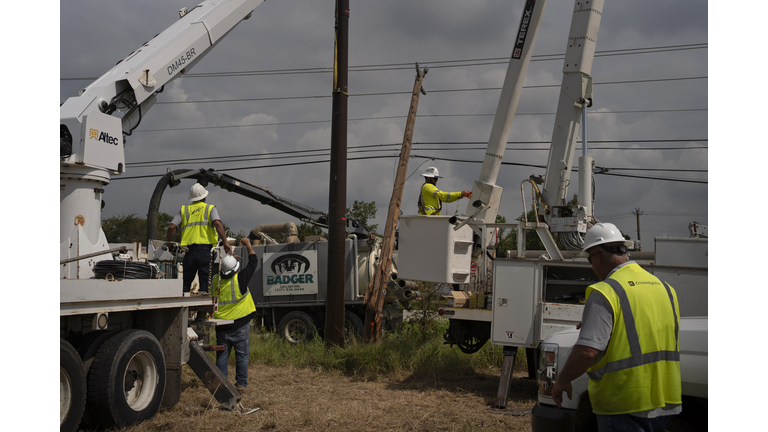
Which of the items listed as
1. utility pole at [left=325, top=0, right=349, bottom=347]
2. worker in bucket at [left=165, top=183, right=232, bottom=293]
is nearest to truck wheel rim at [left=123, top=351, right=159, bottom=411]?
worker in bucket at [left=165, top=183, right=232, bottom=293]

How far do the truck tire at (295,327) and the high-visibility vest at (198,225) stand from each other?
5.77 meters

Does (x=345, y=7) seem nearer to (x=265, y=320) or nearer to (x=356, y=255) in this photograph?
(x=356, y=255)

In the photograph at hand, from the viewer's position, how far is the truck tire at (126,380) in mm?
5098

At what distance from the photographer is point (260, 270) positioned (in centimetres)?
1398

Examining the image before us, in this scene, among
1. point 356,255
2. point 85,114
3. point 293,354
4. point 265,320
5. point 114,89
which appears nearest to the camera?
point 85,114

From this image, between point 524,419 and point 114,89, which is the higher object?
point 114,89

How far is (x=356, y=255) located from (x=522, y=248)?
569 cm

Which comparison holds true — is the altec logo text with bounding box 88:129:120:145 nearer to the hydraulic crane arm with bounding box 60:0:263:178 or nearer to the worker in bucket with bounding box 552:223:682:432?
the hydraulic crane arm with bounding box 60:0:263:178

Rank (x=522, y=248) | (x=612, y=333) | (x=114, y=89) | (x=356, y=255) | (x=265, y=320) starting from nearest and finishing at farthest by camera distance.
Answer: (x=612, y=333)
(x=114, y=89)
(x=522, y=248)
(x=356, y=255)
(x=265, y=320)

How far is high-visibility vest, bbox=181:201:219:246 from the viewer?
296 inches

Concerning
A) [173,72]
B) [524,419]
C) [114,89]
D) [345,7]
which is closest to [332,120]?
[345,7]

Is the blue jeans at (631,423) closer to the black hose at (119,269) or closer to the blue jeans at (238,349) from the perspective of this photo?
the black hose at (119,269)

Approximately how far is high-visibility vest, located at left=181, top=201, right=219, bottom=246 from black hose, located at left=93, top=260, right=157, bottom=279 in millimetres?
1650

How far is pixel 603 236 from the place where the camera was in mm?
3258
